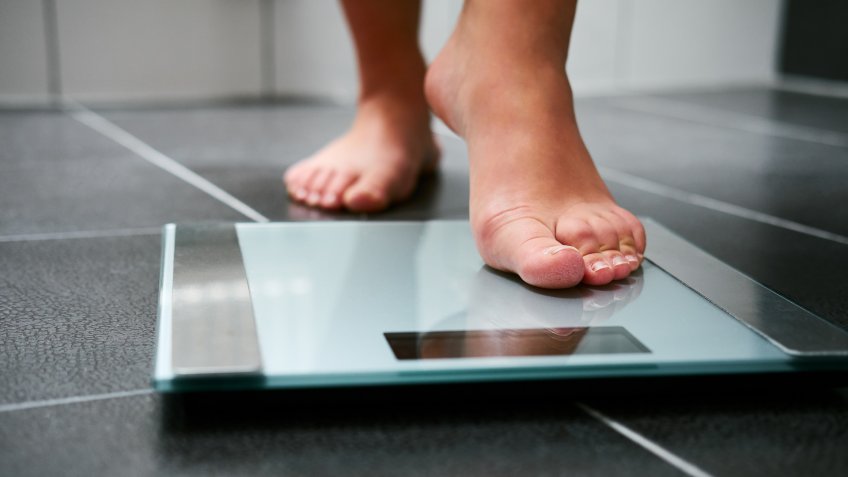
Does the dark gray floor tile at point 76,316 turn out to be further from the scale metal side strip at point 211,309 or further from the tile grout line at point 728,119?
the tile grout line at point 728,119

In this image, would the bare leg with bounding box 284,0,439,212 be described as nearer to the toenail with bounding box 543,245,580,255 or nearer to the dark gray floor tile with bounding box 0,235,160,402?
the dark gray floor tile with bounding box 0,235,160,402

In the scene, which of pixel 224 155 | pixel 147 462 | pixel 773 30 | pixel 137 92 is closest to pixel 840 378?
pixel 147 462

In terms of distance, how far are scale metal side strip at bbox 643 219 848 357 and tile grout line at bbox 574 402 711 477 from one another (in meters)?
0.12

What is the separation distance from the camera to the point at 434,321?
2.27ft

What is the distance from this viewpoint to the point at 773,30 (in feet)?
10.3

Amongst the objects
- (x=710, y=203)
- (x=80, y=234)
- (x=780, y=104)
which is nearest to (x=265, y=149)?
(x=80, y=234)

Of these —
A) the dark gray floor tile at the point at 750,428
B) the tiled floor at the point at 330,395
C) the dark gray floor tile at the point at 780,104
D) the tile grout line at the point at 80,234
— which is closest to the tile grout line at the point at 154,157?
the tiled floor at the point at 330,395

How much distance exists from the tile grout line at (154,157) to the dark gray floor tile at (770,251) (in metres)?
0.49

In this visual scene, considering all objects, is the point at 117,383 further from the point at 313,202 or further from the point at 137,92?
the point at 137,92

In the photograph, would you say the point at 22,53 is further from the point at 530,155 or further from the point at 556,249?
the point at 556,249

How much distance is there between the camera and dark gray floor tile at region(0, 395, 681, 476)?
531mm

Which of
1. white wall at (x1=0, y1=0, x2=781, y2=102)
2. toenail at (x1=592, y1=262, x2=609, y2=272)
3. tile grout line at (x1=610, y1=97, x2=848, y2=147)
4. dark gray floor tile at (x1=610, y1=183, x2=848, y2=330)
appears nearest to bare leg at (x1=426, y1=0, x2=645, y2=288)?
toenail at (x1=592, y1=262, x2=609, y2=272)

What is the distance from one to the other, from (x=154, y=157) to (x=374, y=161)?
1.60ft

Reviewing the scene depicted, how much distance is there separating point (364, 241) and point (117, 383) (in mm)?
331
